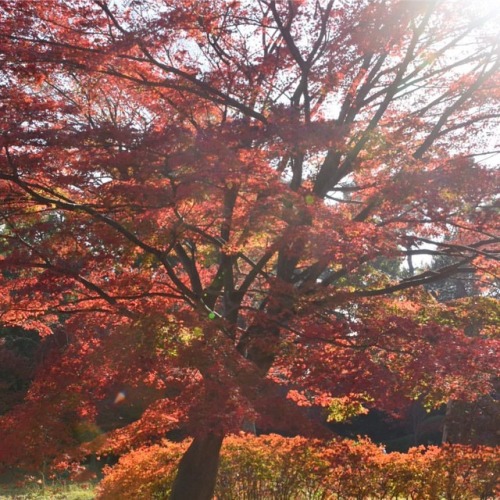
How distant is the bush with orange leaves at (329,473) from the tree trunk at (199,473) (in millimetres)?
1099

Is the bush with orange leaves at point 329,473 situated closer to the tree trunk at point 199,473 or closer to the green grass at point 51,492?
the tree trunk at point 199,473

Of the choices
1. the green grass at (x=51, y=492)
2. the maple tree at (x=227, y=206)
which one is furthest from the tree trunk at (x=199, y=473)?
the green grass at (x=51, y=492)

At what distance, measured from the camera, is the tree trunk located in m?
6.89

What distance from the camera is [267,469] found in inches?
313

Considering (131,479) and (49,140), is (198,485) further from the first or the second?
(49,140)

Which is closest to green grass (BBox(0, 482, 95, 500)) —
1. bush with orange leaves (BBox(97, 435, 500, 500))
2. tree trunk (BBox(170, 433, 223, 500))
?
bush with orange leaves (BBox(97, 435, 500, 500))

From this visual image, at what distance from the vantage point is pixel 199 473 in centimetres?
693

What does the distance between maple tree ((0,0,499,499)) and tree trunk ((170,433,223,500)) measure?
0.05 feet

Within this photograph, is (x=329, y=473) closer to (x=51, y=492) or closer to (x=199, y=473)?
(x=199, y=473)

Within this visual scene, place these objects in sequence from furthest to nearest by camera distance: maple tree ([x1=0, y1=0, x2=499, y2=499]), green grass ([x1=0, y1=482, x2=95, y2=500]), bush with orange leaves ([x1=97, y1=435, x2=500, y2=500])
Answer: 1. green grass ([x1=0, y1=482, x2=95, y2=500])
2. bush with orange leaves ([x1=97, y1=435, x2=500, y2=500])
3. maple tree ([x1=0, y1=0, x2=499, y2=499])

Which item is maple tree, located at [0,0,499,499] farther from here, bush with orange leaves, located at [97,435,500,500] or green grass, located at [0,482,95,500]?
green grass, located at [0,482,95,500]

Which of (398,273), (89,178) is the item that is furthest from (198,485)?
(398,273)

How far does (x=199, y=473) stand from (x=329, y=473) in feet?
5.52

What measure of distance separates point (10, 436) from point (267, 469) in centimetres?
331
